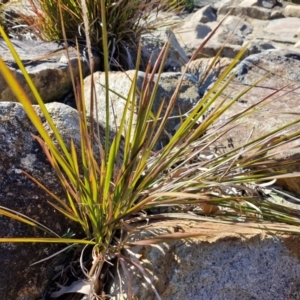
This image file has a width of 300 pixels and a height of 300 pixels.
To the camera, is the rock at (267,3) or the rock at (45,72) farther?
the rock at (267,3)

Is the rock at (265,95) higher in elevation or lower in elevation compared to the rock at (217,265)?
lower

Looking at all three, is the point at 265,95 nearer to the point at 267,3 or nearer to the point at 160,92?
the point at 160,92

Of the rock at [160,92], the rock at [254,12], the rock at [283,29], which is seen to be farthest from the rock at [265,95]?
the rock at [254,12]

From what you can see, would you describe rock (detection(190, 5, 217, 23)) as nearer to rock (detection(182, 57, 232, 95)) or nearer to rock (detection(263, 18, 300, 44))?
rock (detection(263, 18, 300, 44))

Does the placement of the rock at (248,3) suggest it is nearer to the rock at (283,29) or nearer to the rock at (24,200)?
the rock at (283,29)

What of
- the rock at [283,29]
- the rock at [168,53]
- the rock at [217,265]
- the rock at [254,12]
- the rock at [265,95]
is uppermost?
the rock at [217,265]

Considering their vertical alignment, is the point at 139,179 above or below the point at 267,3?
above

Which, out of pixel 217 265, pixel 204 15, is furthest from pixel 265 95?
pixel 204 15
